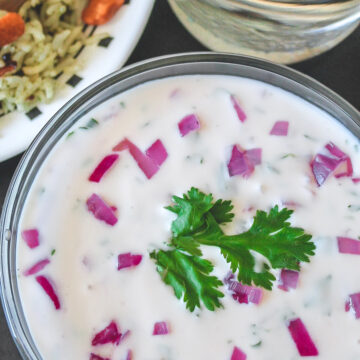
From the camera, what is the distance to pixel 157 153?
1389mm

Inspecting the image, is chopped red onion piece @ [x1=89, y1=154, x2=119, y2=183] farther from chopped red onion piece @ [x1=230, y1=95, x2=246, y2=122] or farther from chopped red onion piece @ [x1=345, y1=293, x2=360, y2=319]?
chopped red onion piece @ [x1=345, y1=293, x2=360, y2=319]

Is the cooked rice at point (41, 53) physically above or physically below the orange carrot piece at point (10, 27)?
below

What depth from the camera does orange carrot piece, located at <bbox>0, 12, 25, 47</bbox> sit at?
157 cm

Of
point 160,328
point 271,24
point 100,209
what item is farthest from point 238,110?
point 160,328

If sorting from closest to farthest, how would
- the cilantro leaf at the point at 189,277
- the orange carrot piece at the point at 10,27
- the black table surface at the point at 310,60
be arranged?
the cilantro leaf at the point at 189,277
the orange carrot piece at the point at 10,27
the black table surface at the point at 310,60

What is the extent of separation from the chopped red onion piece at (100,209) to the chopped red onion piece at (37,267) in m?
0.13

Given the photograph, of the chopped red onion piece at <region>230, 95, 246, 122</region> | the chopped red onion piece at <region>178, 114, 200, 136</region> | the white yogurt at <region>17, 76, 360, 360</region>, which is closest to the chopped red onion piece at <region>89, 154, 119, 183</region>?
the white yogurt at <region>17, 76, 360, 360</region>

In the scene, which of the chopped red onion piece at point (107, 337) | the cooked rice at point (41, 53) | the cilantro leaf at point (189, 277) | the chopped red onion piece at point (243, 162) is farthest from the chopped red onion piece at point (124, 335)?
the cooked rice at point (41, 53)

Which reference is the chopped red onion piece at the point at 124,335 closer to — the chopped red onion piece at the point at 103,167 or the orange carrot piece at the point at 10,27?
the chopped red onion piece at the point at 103,167

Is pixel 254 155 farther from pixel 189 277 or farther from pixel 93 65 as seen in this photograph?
pixel 93 65

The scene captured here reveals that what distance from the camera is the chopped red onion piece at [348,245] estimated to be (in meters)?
1.37

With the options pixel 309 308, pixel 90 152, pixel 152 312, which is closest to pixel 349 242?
pixel 309 308

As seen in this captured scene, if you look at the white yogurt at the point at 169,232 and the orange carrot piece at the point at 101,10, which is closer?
the white yogurt at the point at 169,232

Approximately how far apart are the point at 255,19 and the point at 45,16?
0.53 metres
